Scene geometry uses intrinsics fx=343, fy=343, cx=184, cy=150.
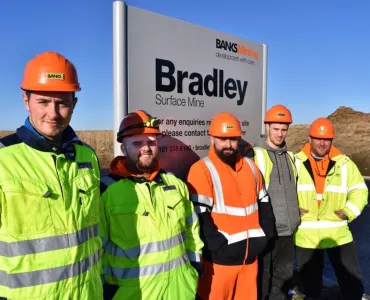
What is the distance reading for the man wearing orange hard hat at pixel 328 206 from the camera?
13.3ft

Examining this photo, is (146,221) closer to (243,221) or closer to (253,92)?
(243,221)

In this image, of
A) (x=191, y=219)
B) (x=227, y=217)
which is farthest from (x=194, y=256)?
(x=227, y=217)

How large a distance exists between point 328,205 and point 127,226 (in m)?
2.69

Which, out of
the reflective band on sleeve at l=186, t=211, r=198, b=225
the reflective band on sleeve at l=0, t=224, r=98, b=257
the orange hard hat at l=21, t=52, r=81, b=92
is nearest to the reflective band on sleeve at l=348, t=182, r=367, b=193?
the reflective band on sleeve at l=186, t=211, r=198, b=225

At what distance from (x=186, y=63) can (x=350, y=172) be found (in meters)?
2.40

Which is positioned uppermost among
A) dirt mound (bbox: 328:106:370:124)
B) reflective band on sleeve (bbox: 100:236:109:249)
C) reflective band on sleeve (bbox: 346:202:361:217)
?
dirt mound (bbox: 328:106:370:124)

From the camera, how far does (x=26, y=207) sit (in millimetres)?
1721

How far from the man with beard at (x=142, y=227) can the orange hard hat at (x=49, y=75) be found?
83 cm

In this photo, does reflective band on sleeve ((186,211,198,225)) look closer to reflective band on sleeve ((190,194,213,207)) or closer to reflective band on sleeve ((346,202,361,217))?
reflective band on sleeve ((190,194,213,207))

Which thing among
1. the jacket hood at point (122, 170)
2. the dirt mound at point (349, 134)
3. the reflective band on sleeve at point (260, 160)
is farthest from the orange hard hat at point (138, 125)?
Result: the dirt mound at point (349, 134)

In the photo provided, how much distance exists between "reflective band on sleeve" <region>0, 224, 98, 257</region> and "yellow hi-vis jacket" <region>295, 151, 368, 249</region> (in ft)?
9.55

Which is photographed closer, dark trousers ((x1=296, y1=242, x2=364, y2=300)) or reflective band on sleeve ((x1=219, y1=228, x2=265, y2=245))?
reflective band on sleeve ((x1=219, y1=228, x2=265, y2=245))

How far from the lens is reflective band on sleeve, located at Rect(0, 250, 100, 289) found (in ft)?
5.52

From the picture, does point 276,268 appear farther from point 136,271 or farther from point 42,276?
point 42,276
